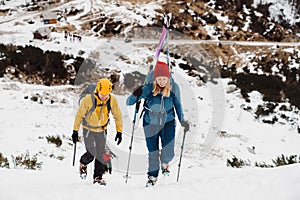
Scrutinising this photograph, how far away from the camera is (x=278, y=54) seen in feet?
82.2

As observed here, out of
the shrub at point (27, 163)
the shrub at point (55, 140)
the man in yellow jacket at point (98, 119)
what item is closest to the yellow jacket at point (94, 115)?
the man in yellow jacket at point (98, 119)

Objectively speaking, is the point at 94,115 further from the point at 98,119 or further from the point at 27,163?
the point at 27,163

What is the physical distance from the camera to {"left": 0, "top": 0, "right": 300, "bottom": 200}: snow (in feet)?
11.7

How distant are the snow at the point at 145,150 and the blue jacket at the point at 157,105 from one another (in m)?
0.83

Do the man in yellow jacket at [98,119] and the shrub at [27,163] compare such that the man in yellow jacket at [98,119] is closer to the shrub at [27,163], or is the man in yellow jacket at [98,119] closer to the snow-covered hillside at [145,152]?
the snow-covered hillside at [145,152]

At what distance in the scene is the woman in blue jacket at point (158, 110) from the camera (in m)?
4.13

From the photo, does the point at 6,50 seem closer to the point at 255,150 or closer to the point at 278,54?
the point at 255,150

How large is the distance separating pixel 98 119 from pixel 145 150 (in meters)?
3.94

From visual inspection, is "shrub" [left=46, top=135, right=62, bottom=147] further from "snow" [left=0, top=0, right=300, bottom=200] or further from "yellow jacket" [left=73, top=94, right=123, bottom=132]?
"yellow jacket" [left=73, top=94, right=123, bottom=132]

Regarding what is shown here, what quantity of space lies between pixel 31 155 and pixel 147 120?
3.06 metres

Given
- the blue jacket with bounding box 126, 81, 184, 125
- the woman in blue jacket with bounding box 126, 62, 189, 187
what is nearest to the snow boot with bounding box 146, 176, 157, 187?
the woman in blue jacket with bounding box 126, 62, 189, 187

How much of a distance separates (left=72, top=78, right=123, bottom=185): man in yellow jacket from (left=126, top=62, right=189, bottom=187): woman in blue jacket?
0.32 m

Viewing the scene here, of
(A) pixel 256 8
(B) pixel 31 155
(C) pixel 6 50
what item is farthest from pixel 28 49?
(A) pixel 256 8

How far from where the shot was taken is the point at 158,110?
4.18m
